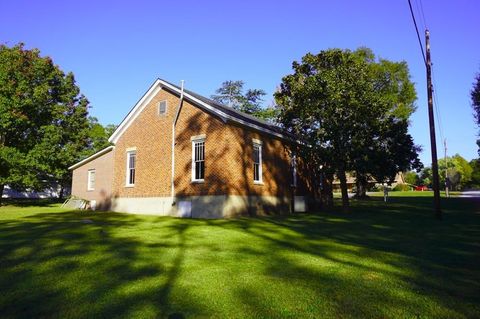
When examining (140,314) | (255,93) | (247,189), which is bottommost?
(140,314)

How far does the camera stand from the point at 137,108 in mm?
23344

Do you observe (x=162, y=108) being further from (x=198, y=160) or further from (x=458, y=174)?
(x=458, y=174)

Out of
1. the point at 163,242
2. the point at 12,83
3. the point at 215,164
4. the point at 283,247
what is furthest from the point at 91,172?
the point at 283,247

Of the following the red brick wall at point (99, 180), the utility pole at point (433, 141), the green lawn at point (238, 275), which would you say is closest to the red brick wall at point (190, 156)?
the red brick wall at point (99, 180)

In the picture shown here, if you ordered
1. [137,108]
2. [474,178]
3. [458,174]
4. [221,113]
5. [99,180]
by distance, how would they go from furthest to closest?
[458,174] < [474,178] < [99,180] < [137,108] < [221,113]

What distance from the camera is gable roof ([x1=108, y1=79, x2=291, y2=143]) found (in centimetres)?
1869

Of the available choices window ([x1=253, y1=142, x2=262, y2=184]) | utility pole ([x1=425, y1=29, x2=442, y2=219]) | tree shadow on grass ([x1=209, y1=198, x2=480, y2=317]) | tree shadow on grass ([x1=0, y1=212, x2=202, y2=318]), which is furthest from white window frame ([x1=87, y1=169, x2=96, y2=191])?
utility pole ([x1=425, y1=29, x2=442, y2=219])

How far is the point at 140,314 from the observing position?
195 inches

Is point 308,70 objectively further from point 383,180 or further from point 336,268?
point 336,268

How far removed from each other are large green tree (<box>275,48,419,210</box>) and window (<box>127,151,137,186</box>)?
1000 centimetres

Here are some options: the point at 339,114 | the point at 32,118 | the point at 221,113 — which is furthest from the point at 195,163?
the point at 32,118

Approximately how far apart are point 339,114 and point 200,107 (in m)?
8.17

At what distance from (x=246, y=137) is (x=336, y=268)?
12.7 m

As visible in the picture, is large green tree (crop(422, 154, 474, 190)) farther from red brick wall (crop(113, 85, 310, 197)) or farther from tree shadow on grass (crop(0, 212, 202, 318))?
tree shadow on grass (crop(0, 212, 202, 318))
